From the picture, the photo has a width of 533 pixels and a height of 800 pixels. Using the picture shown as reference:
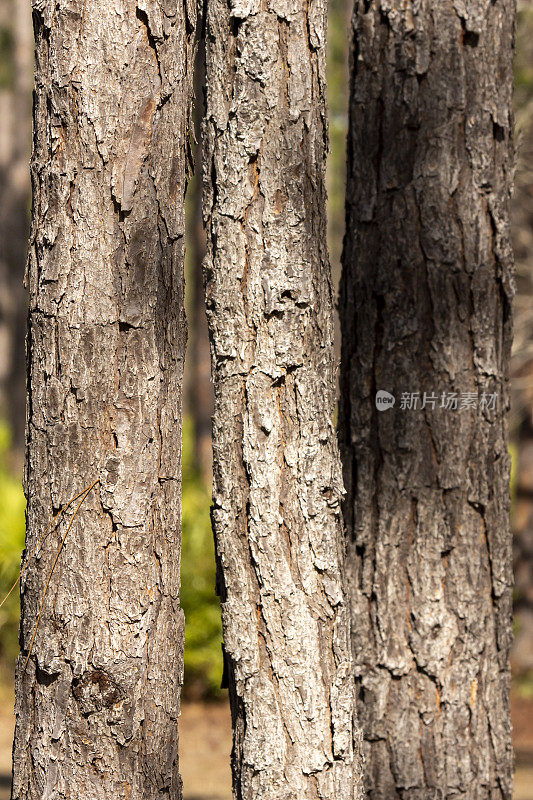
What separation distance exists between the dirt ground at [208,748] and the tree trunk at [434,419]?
2739mm

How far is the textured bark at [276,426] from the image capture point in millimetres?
2354

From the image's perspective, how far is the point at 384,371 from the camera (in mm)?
2984

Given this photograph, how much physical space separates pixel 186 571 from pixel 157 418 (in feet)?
15.8

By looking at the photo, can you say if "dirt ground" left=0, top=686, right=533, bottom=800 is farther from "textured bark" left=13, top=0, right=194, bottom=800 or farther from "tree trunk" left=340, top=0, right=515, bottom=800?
"textured bark" left=13, top=0, right=194, bottom=800

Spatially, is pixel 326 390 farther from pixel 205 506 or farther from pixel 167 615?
pixel 205 506

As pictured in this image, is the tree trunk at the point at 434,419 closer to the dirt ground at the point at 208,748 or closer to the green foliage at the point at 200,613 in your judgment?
the dirt ground at the point at 208,748

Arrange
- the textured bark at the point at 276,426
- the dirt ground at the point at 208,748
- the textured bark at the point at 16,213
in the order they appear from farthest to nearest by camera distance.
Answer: the textured bark at the point at 16,213, the dirt ground at the point at 208,748, the textured bark at the point at 276,426

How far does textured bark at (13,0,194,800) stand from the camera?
7.27 ft

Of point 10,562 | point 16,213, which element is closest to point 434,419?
point 10,562

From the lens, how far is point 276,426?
93.3 inches

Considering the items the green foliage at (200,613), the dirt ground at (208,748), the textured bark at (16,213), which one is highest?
the textured bark at (16,213)

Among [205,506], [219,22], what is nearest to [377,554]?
[219,22]

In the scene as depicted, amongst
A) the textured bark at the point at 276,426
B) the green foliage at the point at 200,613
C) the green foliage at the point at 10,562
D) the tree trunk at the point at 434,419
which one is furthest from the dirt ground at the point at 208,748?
the textured bark at the point at 276,426

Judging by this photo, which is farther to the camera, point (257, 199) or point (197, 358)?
point (197, 358)
